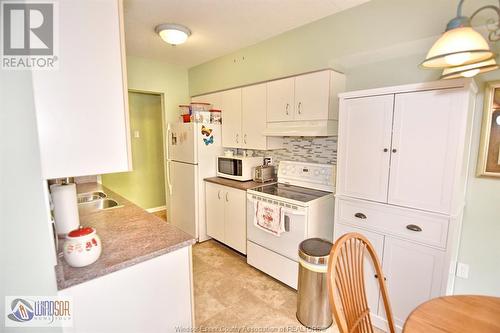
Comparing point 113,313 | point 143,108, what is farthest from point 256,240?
point 143,108

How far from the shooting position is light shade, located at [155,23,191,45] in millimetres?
2541

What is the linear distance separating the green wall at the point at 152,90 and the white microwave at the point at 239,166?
1388mm

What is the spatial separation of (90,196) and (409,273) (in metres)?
3.01

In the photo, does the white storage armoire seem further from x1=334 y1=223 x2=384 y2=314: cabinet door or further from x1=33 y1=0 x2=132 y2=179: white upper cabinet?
x1=33 y1=0 x2=132 y2=179: white upper cabinet

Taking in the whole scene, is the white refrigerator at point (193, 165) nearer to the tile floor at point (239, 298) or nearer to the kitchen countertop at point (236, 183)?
the kitchen countertop at point (236, 183)

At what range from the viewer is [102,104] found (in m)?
1.15

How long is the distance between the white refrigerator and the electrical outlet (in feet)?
9.05

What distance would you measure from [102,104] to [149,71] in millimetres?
2916

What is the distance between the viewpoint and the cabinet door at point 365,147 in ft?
5.89

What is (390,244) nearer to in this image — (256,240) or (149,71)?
(256,240)

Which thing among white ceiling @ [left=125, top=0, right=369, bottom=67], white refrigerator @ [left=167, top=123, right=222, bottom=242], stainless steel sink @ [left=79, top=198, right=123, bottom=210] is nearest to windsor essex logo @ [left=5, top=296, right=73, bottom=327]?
stainless steel sink @ [left=79, top=198, right=123, bottom=210]

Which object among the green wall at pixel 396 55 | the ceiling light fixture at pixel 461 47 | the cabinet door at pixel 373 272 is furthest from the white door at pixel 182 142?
the ceiling light fixture at pixel 461 47

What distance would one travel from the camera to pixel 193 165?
3371 millimetres

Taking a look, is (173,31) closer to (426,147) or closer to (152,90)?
(152,90)
